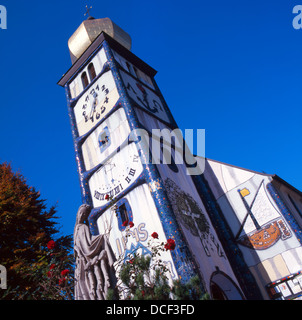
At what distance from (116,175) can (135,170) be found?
1.01 metres

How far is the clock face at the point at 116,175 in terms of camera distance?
10.2 meters

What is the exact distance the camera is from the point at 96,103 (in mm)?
13703

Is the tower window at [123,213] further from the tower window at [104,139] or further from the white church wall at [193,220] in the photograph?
the tower window at [104,139]

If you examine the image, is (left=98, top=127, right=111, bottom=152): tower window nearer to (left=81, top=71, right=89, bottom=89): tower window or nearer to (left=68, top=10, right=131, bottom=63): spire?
(left=81, top=71, right=89, bottom=89): tower window

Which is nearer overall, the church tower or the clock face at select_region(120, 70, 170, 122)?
the church tower

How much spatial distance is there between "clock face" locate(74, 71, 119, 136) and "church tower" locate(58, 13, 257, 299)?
0.06 m

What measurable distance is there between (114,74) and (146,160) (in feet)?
18.2

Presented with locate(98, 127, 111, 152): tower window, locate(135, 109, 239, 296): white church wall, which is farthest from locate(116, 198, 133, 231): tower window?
locate(98, 127, 111, 152): tower window

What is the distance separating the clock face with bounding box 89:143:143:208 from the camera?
10219 millimetres

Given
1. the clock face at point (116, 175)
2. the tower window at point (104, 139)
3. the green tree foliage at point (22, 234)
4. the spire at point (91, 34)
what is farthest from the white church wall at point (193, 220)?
the spire at point (91, 34)

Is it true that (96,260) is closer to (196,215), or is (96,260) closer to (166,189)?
(166,189)
